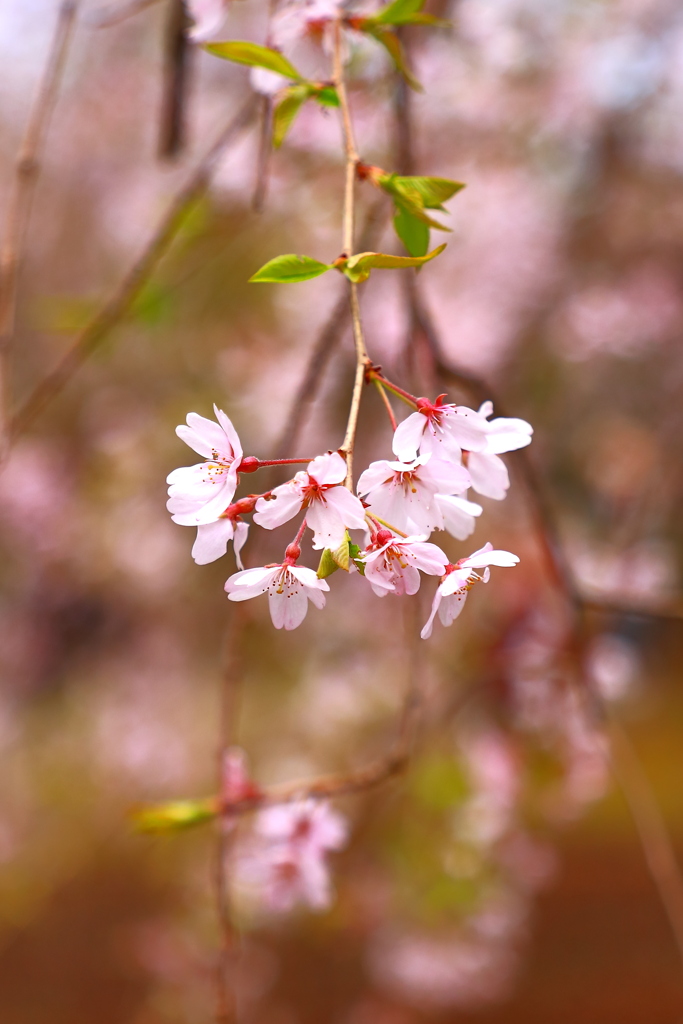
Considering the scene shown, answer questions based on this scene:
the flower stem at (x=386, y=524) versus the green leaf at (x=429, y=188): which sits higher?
the green leaf at (x=429, y=188)

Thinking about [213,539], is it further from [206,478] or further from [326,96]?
[326,96]

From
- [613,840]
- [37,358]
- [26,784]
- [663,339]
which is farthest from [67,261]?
[613,840]

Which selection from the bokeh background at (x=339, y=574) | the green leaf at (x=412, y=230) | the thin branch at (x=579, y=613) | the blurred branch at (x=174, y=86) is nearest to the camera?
the green leaf at (x=412, y=230)

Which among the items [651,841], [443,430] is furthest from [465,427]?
[651,841]

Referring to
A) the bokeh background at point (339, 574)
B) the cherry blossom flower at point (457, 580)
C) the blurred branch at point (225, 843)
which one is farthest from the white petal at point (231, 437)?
the bokeh background at point (339, 574)

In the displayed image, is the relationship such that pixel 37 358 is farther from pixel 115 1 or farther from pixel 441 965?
pixel 441 965

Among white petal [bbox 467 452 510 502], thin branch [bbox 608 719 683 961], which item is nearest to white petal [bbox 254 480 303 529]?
white petal [bbox 467 452 510 502]

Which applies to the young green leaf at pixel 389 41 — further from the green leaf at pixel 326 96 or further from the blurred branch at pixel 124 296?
the blurred branch at pixel 124 296
